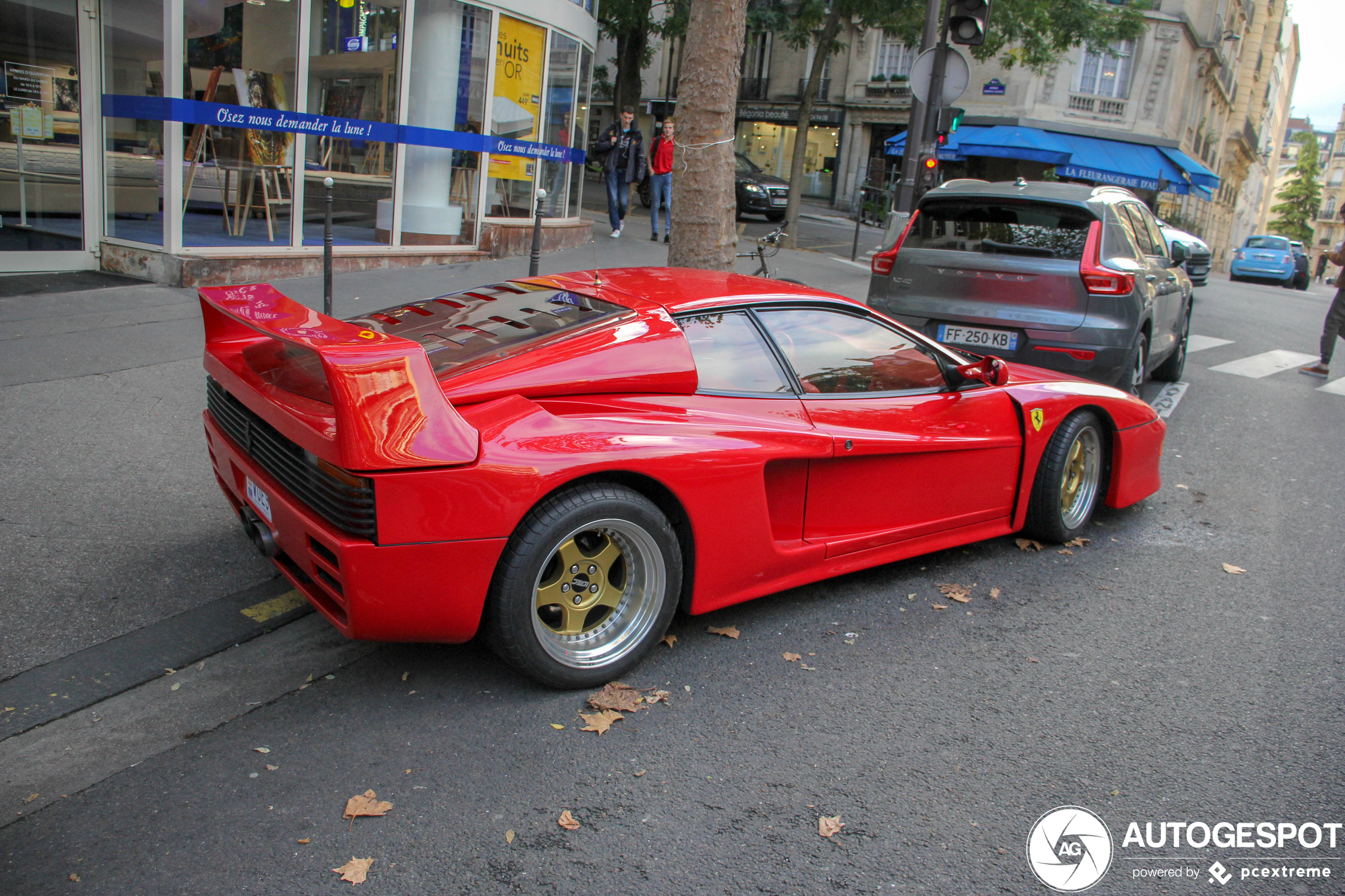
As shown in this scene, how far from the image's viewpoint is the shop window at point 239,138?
8648 mm

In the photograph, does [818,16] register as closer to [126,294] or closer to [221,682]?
[126,294]

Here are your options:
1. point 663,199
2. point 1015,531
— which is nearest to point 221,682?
point 1015,531

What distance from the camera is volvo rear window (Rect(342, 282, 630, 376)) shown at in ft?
10.7

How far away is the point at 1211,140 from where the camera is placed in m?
45.7

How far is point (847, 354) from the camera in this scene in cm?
392

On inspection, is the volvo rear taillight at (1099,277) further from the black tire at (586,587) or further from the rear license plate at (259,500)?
the rear license plate at (259,500)

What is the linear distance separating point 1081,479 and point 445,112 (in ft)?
28.2

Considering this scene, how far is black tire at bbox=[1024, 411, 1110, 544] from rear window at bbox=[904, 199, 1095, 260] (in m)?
2.13

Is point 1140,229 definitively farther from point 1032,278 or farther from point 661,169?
point 661,169

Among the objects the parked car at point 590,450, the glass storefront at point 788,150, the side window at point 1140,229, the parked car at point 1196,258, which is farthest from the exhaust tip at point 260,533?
the glass storefront at point 788,150

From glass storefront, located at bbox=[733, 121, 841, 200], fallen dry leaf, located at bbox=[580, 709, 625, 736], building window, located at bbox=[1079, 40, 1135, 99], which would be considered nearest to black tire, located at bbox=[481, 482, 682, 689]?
fallen dry leaf, located at bbox=[580, 709, 625, 736]

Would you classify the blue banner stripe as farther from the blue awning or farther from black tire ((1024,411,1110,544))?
the blue awning

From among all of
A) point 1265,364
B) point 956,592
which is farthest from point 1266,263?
point 956,592

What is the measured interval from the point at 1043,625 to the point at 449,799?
2.44 meters
